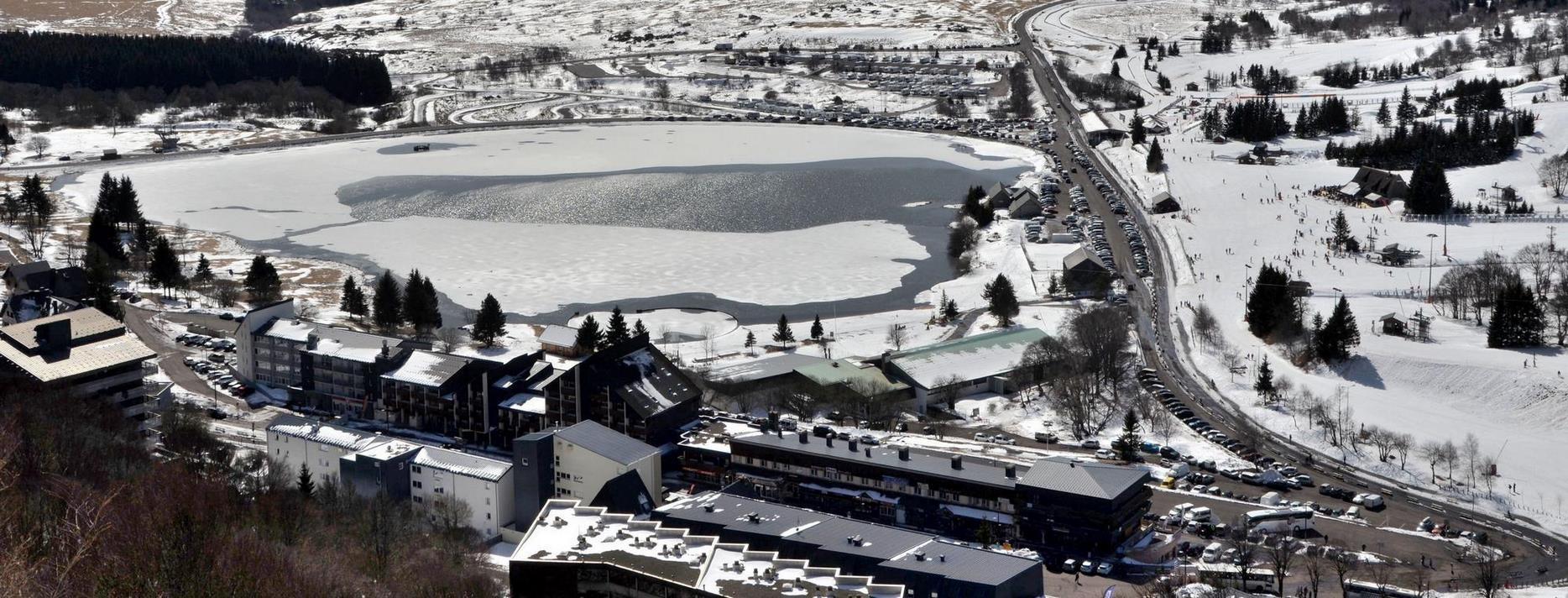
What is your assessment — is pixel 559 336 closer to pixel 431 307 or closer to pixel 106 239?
pixel 431 307

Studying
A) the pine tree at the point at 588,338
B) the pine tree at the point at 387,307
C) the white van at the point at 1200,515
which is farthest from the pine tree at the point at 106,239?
the white van at the point at 1200,515

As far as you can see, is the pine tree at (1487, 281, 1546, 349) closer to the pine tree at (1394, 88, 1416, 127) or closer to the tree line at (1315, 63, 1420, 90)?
the pine tree at (1394, 88, 1416, 127)

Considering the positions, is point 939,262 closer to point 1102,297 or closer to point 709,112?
point 1102,297

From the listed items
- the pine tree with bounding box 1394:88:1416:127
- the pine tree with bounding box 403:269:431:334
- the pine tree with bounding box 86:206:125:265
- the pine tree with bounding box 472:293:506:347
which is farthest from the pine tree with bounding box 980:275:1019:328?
the pine tree with bounding box 1394:88:1416:127

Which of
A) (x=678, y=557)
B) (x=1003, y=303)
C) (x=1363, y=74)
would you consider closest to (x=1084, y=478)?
(x=678, y=557)

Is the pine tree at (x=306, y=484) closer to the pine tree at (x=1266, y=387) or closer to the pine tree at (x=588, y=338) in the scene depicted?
the pine tree at (x=588, y=338)
